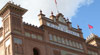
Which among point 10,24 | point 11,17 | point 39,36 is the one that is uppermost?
point 11,17

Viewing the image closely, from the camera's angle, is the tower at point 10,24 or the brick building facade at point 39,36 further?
the brick building facade at point 39,36

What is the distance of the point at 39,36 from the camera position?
35.8 metres

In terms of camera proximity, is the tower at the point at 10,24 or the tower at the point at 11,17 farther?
the tower at the point at 11,17

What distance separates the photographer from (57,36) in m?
38.6

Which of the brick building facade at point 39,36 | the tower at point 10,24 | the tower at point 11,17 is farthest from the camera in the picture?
the tower at point 11,17

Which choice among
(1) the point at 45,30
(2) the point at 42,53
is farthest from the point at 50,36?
(2) the point at 42,53

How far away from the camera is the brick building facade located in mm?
32156

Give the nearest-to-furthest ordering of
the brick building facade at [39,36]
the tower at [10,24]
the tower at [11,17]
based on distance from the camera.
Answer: the tower at [10,24] < the brick building facade at [39,36] < the tower at [11,17]

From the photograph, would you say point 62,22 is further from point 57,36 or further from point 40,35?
point 40,35

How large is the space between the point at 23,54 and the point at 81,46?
14.5m

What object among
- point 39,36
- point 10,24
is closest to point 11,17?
point 10,24

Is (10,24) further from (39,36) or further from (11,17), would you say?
(39,36)

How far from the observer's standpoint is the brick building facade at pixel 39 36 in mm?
32156

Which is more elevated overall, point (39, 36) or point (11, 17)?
point (11, 17)
